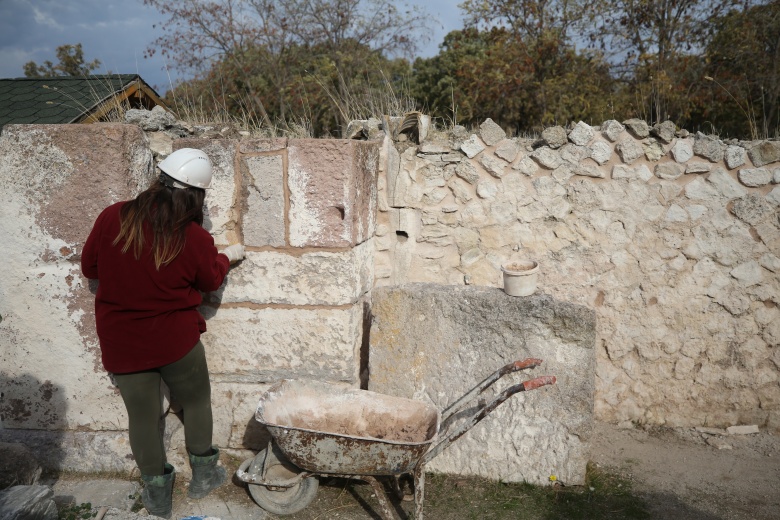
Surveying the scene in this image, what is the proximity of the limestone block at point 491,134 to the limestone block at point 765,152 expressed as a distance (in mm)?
1638

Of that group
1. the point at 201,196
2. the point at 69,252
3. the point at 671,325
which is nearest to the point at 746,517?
the point at 671,325

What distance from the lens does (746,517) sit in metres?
3.21

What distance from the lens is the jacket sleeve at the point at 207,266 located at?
2.87 metres

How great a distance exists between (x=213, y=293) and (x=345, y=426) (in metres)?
1.09

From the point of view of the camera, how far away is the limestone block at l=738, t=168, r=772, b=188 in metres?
3.91

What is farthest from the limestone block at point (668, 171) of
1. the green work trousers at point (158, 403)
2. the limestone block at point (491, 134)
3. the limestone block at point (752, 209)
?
the green work trousers at point (158, 403)

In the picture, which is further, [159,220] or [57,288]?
[57,288]


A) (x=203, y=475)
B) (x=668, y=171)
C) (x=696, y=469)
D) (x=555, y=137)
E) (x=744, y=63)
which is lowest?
(x=696, y=469)

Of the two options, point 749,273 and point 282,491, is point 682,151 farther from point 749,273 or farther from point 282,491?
point 282,491

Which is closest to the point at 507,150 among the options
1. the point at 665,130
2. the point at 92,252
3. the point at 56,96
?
the point at 665,130

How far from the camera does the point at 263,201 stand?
11.0 feet

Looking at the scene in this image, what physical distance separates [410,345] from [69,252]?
1.97 meters

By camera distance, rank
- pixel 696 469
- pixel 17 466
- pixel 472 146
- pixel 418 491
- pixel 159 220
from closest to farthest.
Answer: pixel 159 220 → pixel 418 491 → pixel 17 466 → pixel 696 469 → pixel 472 146

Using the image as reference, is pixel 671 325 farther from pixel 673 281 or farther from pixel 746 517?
pixel 746 517
